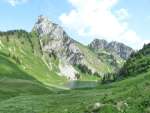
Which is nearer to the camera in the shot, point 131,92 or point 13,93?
point 131,92

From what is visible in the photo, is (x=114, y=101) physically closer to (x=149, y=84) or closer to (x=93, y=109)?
(x=93, y=109)

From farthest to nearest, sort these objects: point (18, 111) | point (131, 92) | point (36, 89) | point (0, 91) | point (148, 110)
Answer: point (36, 89), point (0, 91), point (18, 111), point (131, 92), point (148, 110)

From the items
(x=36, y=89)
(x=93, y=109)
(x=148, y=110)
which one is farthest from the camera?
(x=36, y=89)

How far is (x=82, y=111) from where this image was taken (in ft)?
128

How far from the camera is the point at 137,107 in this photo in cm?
3666

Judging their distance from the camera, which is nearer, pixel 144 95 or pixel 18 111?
pixel 144 95

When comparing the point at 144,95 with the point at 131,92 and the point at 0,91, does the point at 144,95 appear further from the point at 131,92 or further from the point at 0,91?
the point at 0,91

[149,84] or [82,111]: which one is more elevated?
[149,84]

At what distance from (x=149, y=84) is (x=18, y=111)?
28.4 m

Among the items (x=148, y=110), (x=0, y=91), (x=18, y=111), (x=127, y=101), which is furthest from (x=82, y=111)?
(x=0, y=91)

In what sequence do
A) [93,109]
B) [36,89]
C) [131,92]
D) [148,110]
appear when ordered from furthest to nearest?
[36,89]
[131,92]
[93,109]
[148,110]

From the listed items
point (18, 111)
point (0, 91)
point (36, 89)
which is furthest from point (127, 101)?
point (36, 89)

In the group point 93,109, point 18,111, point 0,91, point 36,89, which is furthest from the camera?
point 36,89

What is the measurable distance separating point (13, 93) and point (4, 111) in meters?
65.7
